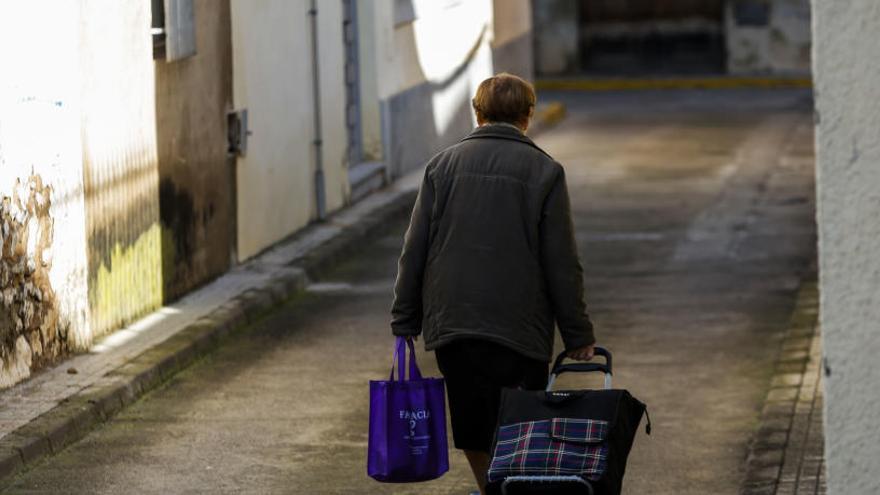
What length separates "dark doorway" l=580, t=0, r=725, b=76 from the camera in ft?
110

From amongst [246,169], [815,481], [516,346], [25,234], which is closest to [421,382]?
[516,346]

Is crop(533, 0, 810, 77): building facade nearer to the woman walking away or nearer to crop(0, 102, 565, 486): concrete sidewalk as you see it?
crop(0, 102, 565, 486): concrete sidewalk

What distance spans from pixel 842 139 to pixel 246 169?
10.4 meters

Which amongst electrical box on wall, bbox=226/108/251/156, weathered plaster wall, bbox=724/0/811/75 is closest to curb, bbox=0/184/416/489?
electrical box on wall, bbox=226/108/251/156

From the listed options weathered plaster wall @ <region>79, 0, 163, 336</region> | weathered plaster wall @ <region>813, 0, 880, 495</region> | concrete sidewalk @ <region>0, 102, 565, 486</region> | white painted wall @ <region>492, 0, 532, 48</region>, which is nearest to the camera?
weathered plaster wall @ <region>813, 0, 880, 495</region>

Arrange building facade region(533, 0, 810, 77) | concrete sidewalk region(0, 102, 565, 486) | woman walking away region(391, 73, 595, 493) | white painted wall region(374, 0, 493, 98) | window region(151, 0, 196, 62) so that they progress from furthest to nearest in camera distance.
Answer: building facade region(533, 0, 810, 77), white painted wall region(374, 0, 493, 98), window region(151, 0, 196, 62), concrete sidewalk region(0, 102, 565, 486), woman walking away region(391, 73, 595, 493)

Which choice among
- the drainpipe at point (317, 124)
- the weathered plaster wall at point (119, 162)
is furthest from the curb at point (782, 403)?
the drainpipe at point (317, 124)

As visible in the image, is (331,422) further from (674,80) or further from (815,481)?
(674,80)

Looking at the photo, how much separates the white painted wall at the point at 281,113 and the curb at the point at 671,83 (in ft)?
52.4

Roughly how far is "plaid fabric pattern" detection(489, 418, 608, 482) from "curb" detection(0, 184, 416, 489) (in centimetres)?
346

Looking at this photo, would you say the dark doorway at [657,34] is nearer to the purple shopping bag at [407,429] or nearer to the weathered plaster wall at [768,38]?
the weathered plaster wall at [768,38]

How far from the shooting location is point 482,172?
5.93 meters

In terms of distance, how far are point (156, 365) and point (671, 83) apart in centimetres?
2306

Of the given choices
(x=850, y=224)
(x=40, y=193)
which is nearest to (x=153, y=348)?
(x=40, y=193)
